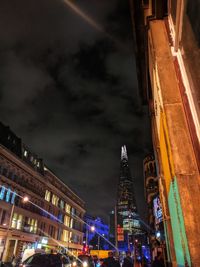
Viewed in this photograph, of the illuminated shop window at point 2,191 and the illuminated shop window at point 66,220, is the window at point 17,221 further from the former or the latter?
the illuminated shop window at point 66,220

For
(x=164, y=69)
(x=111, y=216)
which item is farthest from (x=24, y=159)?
(x=111, y=216)

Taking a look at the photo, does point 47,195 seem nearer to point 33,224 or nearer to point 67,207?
point 33,224

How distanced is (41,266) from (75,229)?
201 ft

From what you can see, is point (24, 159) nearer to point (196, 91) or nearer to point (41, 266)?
point (41, 266)

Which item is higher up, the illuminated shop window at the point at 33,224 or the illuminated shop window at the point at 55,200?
the illuminated shop window at the point at 55,200

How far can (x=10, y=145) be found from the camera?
38656mm

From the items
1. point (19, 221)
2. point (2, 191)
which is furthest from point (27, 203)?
point (2, 191)

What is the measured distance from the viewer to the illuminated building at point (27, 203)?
1371 inches

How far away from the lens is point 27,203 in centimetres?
4109

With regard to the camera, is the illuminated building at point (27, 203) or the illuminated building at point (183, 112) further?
the illuminated building at point (27, 203)

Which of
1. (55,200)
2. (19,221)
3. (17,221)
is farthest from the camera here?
(55,200)

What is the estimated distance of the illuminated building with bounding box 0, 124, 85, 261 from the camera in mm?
34812

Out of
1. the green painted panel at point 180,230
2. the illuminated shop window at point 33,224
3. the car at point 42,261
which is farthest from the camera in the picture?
the illuminated shop window at point 33,224

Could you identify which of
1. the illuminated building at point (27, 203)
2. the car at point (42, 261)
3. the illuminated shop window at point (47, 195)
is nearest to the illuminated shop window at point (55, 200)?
the illuminated building at point (27, 203)
